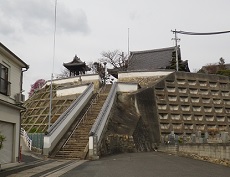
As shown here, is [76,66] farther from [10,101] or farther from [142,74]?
[10,101]

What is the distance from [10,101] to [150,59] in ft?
120

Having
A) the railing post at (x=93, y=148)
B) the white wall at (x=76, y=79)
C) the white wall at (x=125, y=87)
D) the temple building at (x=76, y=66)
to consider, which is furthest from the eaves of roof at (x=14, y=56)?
the temple building at (x=76, y=66)

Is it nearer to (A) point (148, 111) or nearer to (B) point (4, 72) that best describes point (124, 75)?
(A) point (148, 111)

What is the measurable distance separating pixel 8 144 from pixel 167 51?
127 ft

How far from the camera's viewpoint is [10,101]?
15695 millimetres

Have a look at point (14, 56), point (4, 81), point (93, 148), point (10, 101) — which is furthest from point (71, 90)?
point (4, 81)

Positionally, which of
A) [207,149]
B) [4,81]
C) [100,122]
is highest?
[4,81]

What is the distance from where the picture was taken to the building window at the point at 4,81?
48.4ft

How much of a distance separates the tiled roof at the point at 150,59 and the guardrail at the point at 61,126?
22.9m

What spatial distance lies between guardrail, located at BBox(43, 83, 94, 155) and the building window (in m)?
4.77

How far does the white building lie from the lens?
48.0 ft

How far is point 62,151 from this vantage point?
19.1 m

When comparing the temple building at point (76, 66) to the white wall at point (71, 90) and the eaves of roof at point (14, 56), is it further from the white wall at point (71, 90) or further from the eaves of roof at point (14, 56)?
the eaves of roof at point (14, 56)

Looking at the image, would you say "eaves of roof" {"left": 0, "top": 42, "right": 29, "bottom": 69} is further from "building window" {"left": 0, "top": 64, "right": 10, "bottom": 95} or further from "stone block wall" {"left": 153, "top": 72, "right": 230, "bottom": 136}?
"stone block wall" {"left": 153, "top": 72, "right": 230, "bottom": 136}
